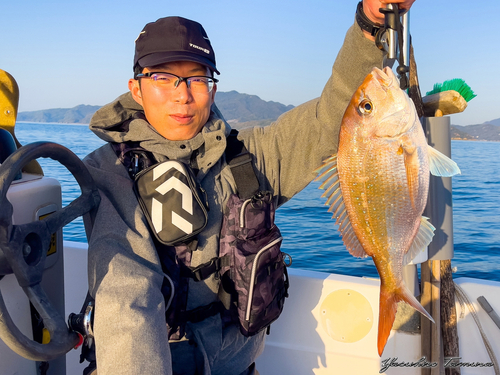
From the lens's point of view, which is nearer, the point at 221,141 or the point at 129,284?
the point at 129,284

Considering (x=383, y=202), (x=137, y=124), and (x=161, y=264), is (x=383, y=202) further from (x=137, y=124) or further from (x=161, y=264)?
(x=137, y=124)

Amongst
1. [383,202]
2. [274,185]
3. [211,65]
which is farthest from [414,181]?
[211,65]

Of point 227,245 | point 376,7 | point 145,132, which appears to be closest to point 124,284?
point 227,245

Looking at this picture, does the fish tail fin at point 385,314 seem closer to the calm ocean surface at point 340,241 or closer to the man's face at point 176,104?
the man's face at point 176,104

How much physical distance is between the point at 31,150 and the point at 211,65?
1006 millimetres

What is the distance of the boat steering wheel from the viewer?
4.41 feet

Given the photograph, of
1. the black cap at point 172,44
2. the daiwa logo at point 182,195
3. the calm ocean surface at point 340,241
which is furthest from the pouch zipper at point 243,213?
the calm ocean surface at point 340,241

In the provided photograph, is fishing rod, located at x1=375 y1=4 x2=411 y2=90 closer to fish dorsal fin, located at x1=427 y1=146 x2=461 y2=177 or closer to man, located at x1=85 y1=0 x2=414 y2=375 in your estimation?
man, located at x1=85 y1=0 x2=414 y2=375

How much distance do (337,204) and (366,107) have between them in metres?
0.45

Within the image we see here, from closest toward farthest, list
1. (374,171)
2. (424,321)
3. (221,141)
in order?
(374,171) < (221,141) < (424,321)

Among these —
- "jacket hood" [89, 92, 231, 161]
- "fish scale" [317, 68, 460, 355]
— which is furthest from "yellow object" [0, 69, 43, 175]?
"fish scale" [317, 68, 460, 355]

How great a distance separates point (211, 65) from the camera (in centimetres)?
211

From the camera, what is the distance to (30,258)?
1.48 m

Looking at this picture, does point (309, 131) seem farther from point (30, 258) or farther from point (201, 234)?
point (30, 258)
